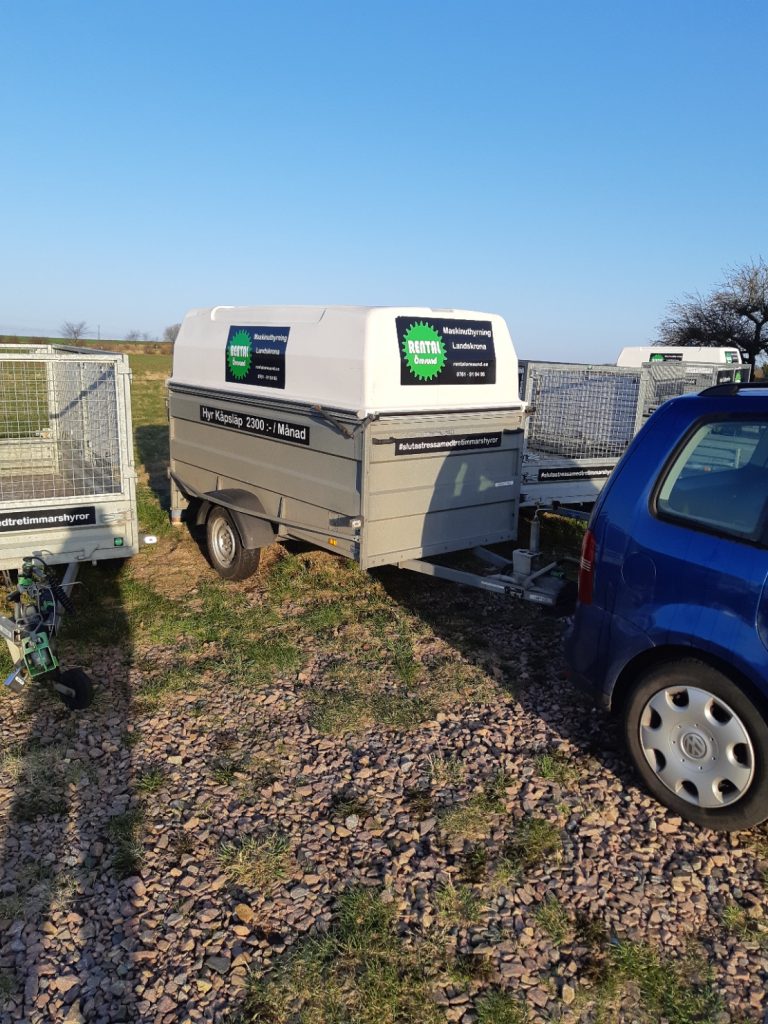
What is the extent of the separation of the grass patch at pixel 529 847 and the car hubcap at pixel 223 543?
4170mm

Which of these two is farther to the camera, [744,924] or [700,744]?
[700,744]

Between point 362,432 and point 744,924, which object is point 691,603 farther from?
point 362,432

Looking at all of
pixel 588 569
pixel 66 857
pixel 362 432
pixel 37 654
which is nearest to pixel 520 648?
pixel 588 569

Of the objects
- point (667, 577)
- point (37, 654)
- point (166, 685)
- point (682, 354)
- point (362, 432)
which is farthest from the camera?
point (682, 354)

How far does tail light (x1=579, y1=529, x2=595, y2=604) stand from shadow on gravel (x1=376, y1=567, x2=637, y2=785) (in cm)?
77

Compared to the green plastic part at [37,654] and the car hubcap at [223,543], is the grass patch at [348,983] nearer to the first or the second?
the green plastic part at [37,654]

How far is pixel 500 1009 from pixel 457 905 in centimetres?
52

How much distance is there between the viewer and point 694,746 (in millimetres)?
3613

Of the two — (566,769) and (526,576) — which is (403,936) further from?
(526,576)

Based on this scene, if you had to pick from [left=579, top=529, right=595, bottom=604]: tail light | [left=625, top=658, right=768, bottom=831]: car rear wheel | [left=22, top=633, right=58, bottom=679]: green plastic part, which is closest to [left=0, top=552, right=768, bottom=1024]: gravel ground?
[left=625, top=658, right=768, bottom=831]: car rear wheel

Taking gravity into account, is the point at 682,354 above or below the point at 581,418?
above

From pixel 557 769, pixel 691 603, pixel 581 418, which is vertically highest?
pixel 581 418

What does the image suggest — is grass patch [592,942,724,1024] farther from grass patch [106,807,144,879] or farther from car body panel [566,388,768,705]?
grass patch [106,807,144,879]

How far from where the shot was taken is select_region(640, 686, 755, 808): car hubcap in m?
3.46
